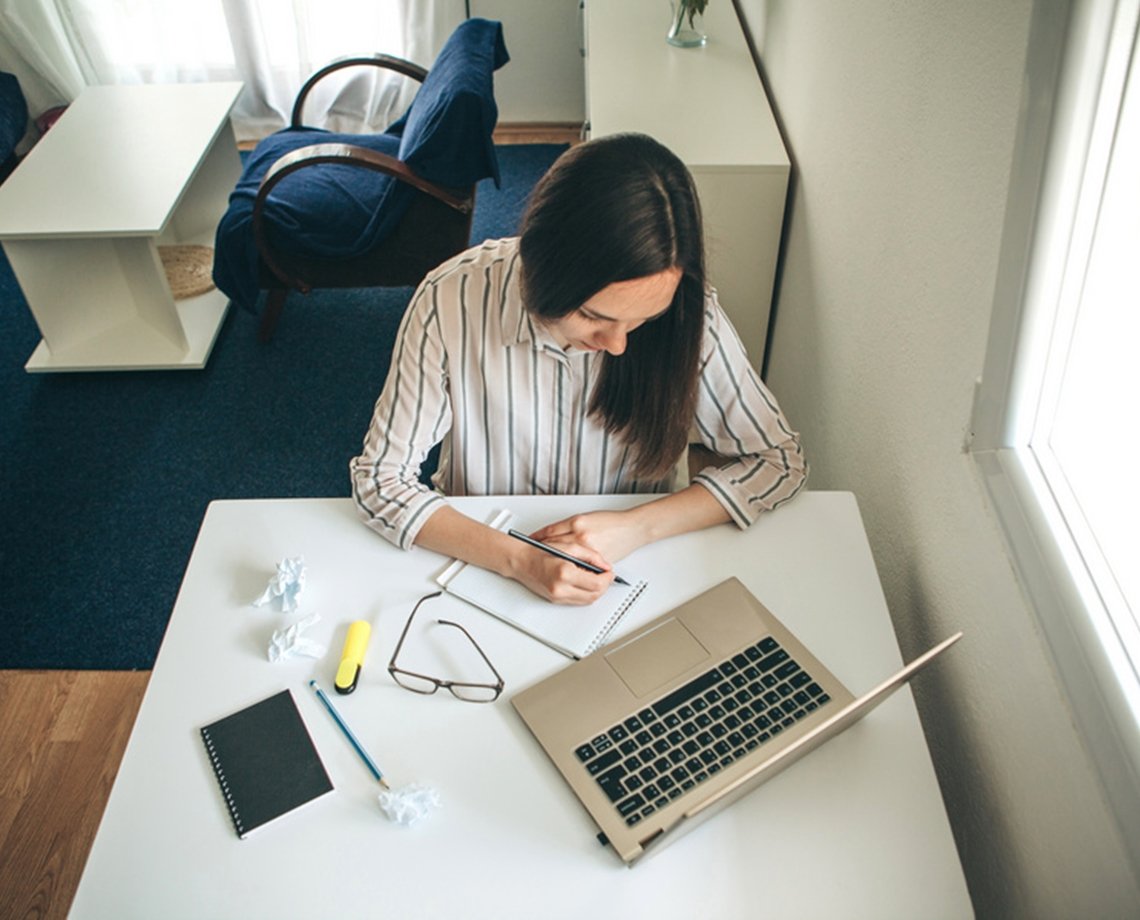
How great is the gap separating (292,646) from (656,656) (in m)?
0.42

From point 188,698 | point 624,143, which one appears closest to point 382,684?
point 188,698

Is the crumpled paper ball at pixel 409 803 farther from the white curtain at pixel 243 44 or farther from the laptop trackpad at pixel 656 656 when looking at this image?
the white curtain at pixel 243 44

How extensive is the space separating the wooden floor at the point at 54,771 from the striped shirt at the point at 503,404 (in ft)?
2.85

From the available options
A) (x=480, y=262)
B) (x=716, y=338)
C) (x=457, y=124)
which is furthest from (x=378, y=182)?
(x=716, y=338)

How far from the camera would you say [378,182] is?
2.63 m

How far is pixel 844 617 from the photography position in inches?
44.9

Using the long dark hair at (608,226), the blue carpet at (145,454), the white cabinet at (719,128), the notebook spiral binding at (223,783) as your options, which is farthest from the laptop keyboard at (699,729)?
the blue carpet at (145,454)

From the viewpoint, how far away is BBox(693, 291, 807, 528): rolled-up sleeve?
49.9 inches

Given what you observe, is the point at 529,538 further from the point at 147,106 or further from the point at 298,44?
the point at 298,44

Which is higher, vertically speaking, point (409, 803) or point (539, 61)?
point (409, 803)

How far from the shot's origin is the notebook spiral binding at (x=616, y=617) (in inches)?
43.9

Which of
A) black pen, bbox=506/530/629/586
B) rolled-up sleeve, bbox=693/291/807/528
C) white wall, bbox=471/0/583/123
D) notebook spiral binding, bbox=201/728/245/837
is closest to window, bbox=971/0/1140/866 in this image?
rolled-up sleeve, bbox=693/291/807/528

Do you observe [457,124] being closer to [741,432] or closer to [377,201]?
[377,201]

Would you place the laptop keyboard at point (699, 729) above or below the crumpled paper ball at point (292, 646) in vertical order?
below
